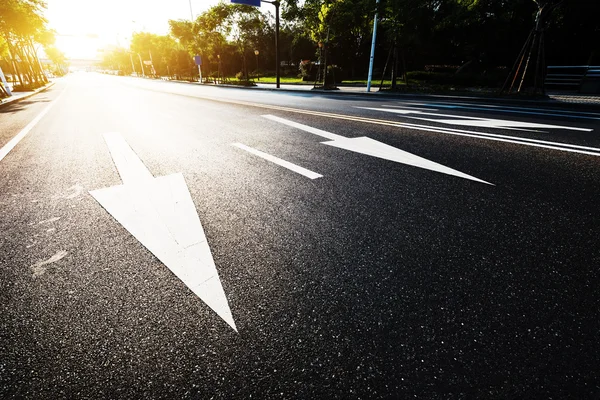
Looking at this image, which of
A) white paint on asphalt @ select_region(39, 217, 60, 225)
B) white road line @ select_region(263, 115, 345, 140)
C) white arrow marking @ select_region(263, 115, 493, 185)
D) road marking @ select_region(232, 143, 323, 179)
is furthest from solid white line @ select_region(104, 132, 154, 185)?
white road line @ select_region(263, 115, 345, 140)

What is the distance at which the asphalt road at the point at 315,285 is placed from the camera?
1.05 metres

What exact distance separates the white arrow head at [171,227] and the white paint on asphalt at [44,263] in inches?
15.8

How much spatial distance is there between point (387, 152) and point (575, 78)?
1813 centimetres

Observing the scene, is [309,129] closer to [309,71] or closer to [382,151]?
[382,151]

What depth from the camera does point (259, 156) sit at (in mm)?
3725

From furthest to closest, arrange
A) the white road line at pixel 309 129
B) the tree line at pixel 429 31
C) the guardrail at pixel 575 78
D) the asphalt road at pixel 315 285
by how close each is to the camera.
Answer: the tree line at pixel 429 31, the guardrail at pixel 575 78, the white road line at pixel 309 129, the asphalt road at pixel 315 285

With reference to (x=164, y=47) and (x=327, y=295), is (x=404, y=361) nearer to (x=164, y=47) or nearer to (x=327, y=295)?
(x=327, y=295)

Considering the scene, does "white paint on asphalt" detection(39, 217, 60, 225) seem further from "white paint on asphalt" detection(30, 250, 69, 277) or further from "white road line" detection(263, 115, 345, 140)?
"white road line" detection(263, 115, 345, 140)

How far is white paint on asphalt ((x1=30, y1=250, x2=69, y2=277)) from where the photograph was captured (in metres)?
1.62

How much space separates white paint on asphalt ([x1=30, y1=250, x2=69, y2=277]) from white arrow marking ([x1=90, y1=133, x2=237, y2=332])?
0.40 metres

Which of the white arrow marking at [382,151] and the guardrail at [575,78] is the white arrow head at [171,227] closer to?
the white arrow marking at [382,151]

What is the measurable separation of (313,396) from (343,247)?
92cm

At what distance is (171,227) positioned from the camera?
2.01m

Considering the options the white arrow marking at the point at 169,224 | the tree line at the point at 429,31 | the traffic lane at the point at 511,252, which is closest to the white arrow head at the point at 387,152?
the traffic lane at the point at 511,252
